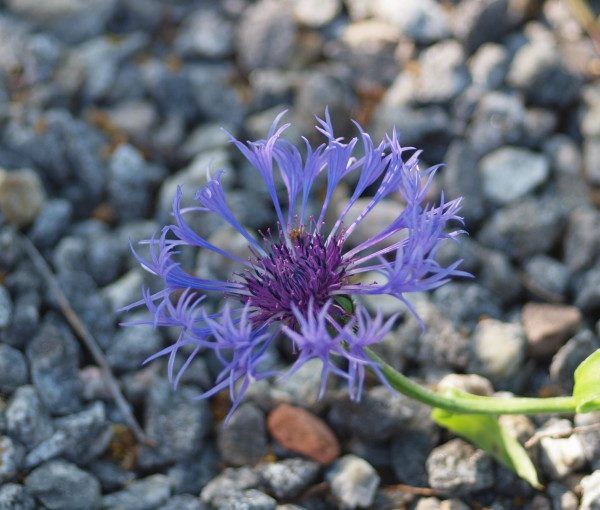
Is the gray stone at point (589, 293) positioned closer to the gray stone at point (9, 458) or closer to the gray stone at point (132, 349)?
the gray stone at point (132, 349)

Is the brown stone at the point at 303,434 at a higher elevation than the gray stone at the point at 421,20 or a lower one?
lower

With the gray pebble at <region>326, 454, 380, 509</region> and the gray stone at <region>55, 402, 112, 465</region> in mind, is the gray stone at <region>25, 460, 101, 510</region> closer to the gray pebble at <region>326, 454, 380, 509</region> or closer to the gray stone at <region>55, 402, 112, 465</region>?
the gray stone at <region>55, 402, 112, 465</region>

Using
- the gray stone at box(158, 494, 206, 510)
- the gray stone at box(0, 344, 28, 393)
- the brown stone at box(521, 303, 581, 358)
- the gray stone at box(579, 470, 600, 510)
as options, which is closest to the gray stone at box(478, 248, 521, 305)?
the brown stone at box(521, 303, 581, 358)

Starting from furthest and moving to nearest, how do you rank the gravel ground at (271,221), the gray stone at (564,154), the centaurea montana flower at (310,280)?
the gray stone at (564,154) < the gravel ground at (271,221) < the centaurea montana flower at (310,280)

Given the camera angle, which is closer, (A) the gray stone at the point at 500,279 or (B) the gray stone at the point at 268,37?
(A) the gray stone at the point at 500,279

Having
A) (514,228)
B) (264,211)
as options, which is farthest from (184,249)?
(514,228)

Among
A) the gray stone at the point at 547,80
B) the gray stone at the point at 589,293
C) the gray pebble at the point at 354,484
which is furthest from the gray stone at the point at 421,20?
the gray pebble at the point at 354,484

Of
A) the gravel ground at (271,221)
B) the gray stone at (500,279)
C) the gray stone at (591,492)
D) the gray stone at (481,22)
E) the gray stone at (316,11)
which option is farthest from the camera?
the gray stone at (316,11)
